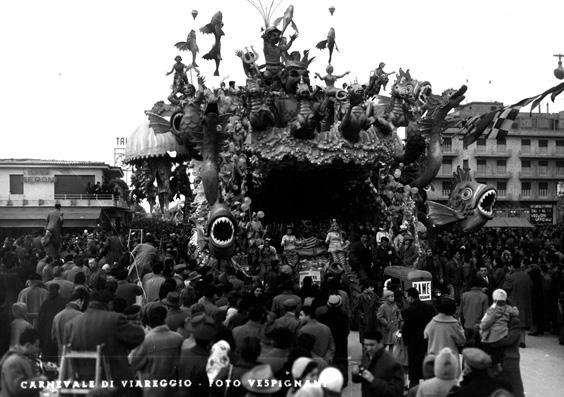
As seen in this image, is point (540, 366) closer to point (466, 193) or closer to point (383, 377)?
point (383, 377)

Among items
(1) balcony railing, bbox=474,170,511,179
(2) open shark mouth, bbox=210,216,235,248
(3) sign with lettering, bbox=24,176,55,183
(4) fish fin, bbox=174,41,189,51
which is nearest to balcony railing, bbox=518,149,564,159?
(1) balcony railing, bbox=474,170,511,179

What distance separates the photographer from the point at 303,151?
18.5 meters

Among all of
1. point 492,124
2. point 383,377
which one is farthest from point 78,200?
point 383,377

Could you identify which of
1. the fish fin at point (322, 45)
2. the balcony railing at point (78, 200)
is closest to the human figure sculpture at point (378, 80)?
the fish fin at point (322, 45)

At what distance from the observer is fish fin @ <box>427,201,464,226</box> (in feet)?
71.7

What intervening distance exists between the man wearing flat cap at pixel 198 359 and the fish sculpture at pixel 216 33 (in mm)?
13779

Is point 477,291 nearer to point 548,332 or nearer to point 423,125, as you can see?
point 548,332

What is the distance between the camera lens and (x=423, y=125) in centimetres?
2141

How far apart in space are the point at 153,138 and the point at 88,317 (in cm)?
2177

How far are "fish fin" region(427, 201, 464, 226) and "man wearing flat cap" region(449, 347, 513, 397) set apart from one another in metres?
16.6

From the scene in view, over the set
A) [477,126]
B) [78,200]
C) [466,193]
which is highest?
[477,126]

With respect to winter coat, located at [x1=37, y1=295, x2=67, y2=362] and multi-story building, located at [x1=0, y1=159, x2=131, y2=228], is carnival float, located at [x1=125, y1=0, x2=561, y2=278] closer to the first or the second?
winter coat, located at [x1=37, y1=295, x2=67, y2=362]

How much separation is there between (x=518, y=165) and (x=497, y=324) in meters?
49.8

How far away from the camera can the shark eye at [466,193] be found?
21.6 m
